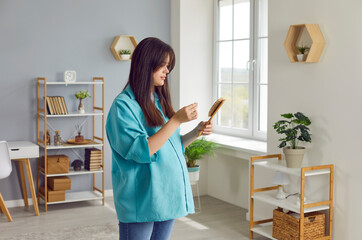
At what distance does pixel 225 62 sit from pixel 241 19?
529mm

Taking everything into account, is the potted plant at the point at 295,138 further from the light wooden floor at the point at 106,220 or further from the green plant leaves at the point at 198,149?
the green plant leaves at the point at 198,149

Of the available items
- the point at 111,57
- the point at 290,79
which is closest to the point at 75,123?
the point at 111,57

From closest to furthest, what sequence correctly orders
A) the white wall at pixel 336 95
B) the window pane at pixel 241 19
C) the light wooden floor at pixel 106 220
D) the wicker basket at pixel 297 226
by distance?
the white wall at pixel 336 95
the wicker basket at pixel 297 226
the light wooden floor at pixel 106 220
the window pane at pixel 241 19

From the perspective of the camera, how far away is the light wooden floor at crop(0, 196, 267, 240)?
4188 millimetres

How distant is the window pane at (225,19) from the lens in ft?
17.4

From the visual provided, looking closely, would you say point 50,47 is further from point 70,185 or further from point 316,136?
point 316,136

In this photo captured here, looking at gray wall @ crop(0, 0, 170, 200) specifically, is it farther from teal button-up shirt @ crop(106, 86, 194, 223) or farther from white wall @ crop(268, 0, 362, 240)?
teal button-up shirt @ crop(106, 86, 194, 223)

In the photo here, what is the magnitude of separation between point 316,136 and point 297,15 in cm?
96

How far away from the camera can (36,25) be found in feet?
16.4

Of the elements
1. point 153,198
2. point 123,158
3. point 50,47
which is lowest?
point 153,198

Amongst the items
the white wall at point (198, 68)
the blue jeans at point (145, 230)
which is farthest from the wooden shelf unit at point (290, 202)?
the blue jeans at point (145, 230)

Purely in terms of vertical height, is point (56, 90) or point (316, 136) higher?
point (56, 90)

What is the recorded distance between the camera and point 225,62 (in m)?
5.45

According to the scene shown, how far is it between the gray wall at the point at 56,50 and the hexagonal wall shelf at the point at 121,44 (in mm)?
64
